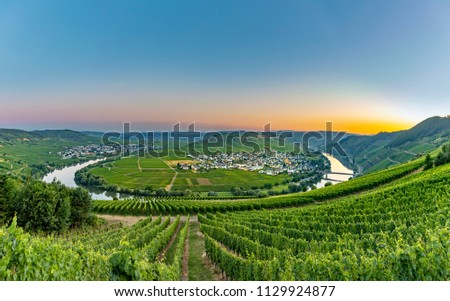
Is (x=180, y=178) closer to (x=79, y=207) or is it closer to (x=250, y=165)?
(x=250, y=165)

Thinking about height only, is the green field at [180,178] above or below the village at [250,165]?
below

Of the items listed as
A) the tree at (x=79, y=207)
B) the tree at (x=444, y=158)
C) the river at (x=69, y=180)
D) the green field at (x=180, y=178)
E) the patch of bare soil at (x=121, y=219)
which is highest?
the tree at (x=444, y=158)

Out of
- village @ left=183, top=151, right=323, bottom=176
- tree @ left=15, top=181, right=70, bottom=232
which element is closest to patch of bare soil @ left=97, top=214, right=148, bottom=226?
tree @ left=15, top=181, right=70, bottom=232

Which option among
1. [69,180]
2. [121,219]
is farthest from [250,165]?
[121,219]

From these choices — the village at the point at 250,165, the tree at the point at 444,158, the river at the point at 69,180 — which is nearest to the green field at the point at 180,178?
the river at the point at 69,180

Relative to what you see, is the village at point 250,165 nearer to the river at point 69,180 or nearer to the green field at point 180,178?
the green field at point 180,178

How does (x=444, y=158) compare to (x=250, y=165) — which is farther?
(x=250, y=165)

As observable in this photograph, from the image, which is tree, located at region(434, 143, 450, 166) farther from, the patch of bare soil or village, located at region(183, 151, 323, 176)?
village, located at region(183, 151, 323, 176)

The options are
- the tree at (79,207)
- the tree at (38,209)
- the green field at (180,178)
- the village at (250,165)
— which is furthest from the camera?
the village at (250,165)
